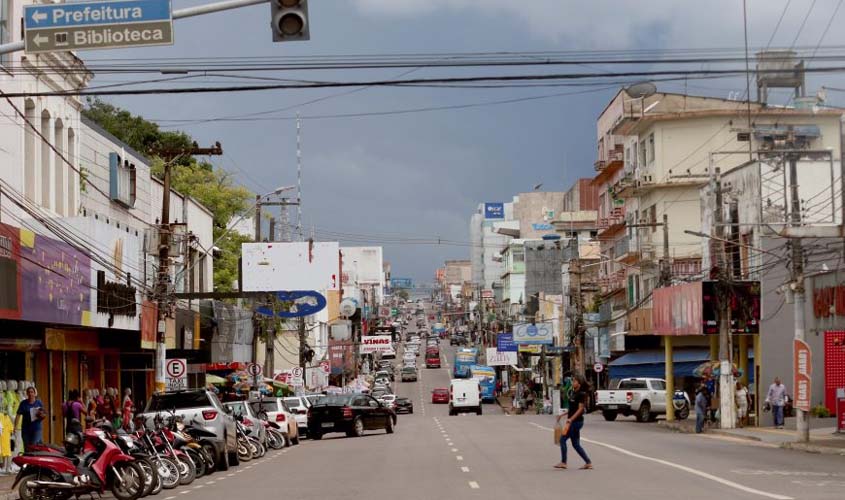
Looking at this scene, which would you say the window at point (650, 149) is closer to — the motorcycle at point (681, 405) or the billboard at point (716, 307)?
the motorcycle at point (681, 405)

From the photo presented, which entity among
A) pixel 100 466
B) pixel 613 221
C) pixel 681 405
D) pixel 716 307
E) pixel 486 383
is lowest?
pixel 486 383

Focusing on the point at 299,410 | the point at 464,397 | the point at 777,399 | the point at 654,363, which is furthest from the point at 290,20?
the point at 464,397

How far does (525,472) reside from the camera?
24.7 meters

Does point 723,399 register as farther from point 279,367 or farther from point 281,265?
point 279,367

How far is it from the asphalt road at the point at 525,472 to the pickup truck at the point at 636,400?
1745 centimetres

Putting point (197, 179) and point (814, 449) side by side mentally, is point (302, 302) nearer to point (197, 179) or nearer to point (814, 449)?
point (197, 179)

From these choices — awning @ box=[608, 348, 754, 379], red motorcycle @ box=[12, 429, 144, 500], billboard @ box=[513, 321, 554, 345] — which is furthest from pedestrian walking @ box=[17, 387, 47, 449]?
billboard @ box=[513, 321, 554, 345]

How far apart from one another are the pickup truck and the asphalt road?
17446 mm

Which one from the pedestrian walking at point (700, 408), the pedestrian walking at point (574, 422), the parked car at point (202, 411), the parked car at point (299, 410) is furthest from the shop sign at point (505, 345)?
the pedestrian walking at point (574, 422)

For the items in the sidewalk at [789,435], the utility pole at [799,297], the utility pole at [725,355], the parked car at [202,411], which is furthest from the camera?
the utility pole at [725,355]

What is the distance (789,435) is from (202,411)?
61.4 ft

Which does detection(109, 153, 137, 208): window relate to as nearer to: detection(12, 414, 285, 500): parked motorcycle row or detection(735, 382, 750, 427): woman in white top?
detection(735, 382, 750, 427): woman in white top

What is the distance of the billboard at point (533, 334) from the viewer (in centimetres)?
9494

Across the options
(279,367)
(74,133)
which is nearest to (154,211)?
(74,133)
